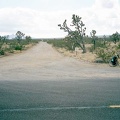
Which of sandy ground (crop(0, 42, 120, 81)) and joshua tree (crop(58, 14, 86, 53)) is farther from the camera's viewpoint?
joshua tree (crop(58, 14, 86, 53))

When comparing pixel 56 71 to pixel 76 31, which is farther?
pixel 76 31

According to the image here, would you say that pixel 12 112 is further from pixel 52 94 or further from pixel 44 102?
pixel 52 94

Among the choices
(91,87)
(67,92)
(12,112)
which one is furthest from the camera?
(91,87)

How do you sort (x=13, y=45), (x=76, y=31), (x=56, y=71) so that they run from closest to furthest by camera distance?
(x=56, y=71) → (x=76, y=31) → (x=13, y=45)

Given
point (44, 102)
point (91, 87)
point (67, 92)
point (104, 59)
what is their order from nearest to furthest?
point (44, 102) < point (67, 92) < point (91, 87) < point (104, 59)

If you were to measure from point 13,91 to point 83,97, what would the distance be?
3037mm

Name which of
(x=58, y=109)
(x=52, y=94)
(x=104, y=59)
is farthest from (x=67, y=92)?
(x=104, y=59)

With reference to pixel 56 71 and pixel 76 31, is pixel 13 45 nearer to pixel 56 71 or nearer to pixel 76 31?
pixel 76 31

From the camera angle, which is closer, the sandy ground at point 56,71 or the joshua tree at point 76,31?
the sandy ground at point 56,71

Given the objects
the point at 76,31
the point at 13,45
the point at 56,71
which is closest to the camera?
the point at 56,71

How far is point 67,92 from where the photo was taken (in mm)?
10633

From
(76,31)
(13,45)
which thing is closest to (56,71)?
(76,31)

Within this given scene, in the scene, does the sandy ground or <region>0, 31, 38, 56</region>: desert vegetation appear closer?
the sandy ground

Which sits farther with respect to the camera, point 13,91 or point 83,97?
point 13,91
